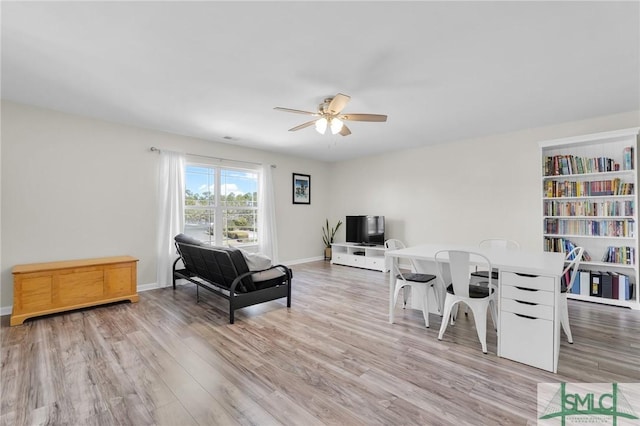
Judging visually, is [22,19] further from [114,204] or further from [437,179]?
[437,179]

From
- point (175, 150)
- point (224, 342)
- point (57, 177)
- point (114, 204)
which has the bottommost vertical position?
point (224, 342)

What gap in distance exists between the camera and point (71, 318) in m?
3.32

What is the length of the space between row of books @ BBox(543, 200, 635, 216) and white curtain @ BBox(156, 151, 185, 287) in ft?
18.8

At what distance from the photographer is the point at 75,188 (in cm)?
391

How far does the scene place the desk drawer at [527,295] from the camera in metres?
2.17

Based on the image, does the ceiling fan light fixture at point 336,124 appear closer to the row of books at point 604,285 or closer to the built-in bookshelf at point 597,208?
the built-in bookshelf at point 597,208

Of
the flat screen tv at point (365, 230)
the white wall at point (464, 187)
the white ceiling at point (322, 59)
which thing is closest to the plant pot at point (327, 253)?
the flat screen tv at point (365, 230)

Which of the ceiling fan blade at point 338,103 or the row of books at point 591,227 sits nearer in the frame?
the ceiling fan blade at point 338,103

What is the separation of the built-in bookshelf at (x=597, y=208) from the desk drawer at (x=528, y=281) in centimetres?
236

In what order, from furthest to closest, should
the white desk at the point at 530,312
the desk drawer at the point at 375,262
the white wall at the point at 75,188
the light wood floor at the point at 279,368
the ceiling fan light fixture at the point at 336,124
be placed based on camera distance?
1. the desk drawer at the point at 375,262
2. the white wall at the point at 75,188
3. the ceiling fan light fixture at the point at 336,124
4. the white desk at the point at 530,312
5. the light wood floor at the point at 279,368

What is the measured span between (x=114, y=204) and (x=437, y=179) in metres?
5.52

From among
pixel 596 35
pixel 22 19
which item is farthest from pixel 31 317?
pixel 596 35

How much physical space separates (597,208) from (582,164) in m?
0.64

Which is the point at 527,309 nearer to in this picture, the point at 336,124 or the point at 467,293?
the point at 467,293
